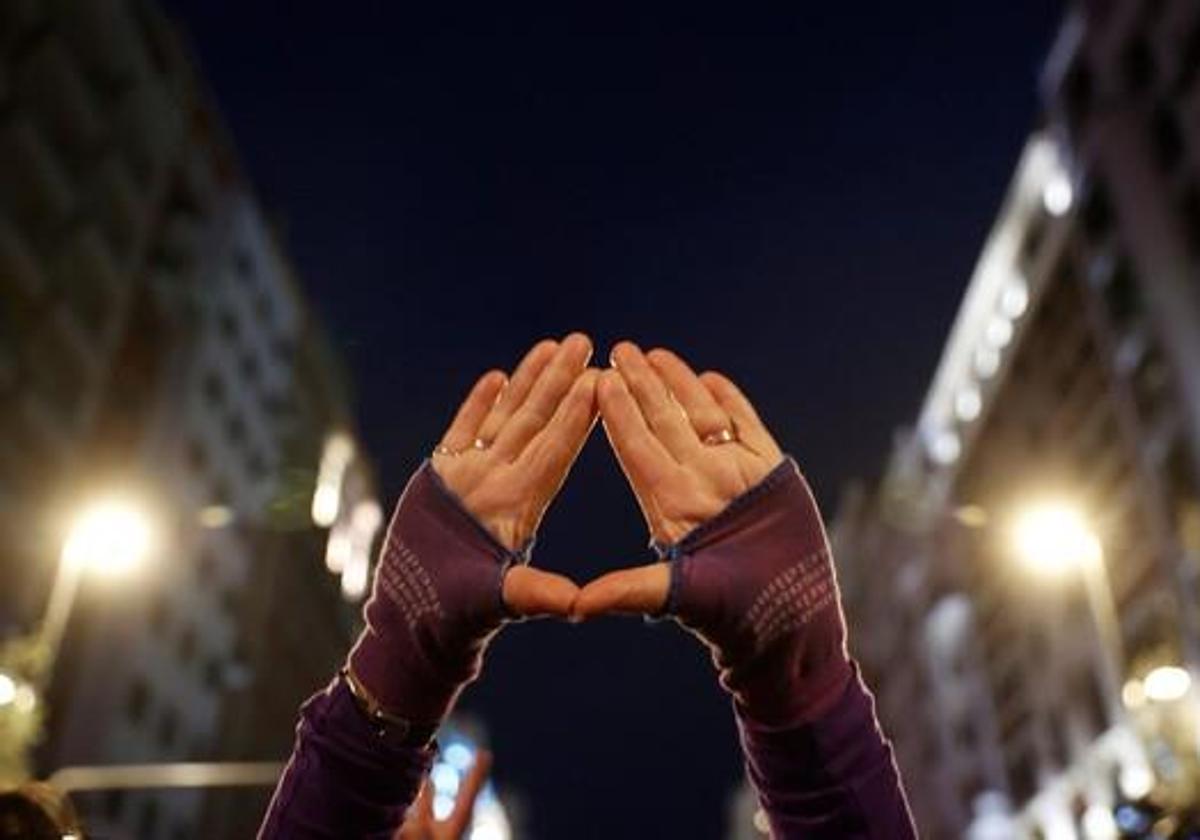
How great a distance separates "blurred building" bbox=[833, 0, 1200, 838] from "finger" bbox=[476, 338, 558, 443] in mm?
19198

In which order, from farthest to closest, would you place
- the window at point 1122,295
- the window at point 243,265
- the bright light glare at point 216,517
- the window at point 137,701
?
the window at point 243,265 < the window at point 1122,295 < the window at point 137,701 < the bright light glare at point 216,517

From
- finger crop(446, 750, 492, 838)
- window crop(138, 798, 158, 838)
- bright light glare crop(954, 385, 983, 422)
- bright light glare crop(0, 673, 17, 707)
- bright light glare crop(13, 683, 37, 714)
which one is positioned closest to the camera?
finger crop(446, 750, 492, 838)

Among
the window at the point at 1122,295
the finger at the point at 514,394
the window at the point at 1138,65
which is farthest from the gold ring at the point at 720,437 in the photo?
the window at the point at 1138,65

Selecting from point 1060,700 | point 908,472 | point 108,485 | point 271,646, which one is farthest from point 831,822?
point 908,472

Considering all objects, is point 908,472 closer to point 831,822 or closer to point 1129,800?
point 1129,800

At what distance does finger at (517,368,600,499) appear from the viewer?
2.31 m

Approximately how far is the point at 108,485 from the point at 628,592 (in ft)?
158

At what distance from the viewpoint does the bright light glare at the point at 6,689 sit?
50.7 ft

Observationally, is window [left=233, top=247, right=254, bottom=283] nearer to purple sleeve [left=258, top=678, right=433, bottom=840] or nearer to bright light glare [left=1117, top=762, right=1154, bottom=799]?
bright light glare [left=1117, top=762, right=1154, bottom=799]

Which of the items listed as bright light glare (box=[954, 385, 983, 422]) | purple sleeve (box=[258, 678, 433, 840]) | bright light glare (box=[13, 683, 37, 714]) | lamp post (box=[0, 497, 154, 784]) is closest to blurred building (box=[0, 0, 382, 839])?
lamp post (box=[0, 497, 154, 784])

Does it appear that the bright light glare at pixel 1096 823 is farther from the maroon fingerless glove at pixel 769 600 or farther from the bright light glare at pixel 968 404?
the maroon fingerless glove at pixel 769 600

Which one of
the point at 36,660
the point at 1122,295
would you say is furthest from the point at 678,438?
the point at 1122,295

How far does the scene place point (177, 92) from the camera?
169 ft

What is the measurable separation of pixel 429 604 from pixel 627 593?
36 cm
